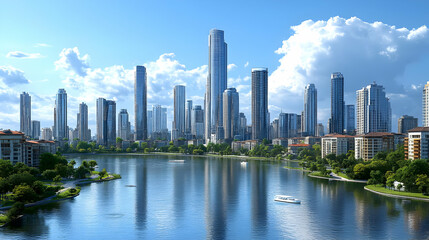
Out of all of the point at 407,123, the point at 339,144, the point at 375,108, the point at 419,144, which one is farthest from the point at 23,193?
the point at 407,123

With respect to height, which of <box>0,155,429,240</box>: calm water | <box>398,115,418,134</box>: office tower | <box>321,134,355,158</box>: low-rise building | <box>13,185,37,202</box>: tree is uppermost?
<box>398,115,418,134</box>: office tower

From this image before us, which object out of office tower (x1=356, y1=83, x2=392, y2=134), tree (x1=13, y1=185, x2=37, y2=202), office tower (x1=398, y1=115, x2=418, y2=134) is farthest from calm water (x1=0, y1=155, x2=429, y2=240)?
office tower (x1=398, y1=115, x2=418, y2=134)

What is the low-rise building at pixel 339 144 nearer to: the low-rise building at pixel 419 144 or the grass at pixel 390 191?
the low-rise building at pixel 419 144

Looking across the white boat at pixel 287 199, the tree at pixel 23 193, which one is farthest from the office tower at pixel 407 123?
the tree at pixel 23 193

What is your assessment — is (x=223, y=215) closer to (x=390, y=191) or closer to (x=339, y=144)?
Answer: (x=390, y=191)

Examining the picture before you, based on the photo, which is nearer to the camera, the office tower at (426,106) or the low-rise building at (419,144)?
the low-rise building at (419,144)

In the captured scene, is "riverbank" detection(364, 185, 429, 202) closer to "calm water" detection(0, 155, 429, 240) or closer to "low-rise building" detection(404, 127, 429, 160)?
"calm water" detection(0, 155, 429, 240)

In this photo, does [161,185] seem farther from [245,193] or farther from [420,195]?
[420,195]
